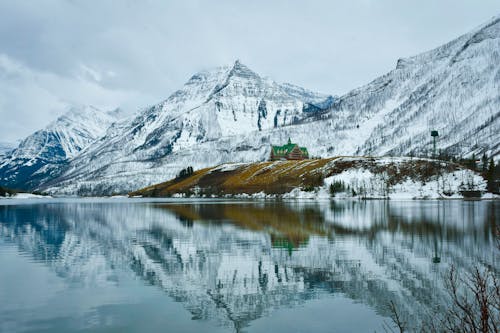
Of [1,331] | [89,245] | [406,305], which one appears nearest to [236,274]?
[406,305]

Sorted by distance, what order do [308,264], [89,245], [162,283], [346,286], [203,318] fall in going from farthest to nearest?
[89,245] < [308,264] < [162,283] < [346,286] < [203,318]

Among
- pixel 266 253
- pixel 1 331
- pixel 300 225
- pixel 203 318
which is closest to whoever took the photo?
pixel 1 331

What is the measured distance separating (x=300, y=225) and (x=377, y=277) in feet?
121

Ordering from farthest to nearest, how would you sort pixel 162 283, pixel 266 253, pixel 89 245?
pixel 89 245, pixel 266 253, pixel 162 283

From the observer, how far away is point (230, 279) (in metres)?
31.7

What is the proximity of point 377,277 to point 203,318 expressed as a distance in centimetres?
1355

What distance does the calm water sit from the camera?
74.9ft

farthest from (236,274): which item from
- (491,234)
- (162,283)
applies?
(491,234)

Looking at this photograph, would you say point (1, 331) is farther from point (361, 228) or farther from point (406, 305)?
point (361, 228)

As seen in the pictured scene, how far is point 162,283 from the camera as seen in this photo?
31.0m

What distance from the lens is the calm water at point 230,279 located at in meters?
22.8

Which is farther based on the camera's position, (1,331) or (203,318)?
(203,318)

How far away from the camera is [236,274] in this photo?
33.3 m

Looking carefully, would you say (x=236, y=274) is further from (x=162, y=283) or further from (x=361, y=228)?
(x=361, y=228)
